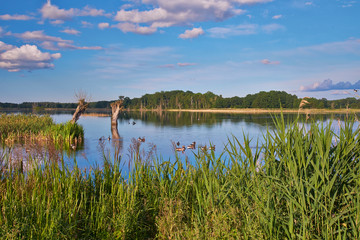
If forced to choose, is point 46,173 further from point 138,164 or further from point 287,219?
point 287,219

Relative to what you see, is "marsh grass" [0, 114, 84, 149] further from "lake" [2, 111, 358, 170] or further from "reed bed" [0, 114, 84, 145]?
"lake" [2, 111, 358, 170]

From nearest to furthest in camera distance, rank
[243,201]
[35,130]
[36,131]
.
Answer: [243,201]
[36,131]
[35,130]

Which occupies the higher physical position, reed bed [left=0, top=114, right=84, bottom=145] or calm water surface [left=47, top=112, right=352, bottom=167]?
reed bed [left=0, top=114, right=84, bottom=145]

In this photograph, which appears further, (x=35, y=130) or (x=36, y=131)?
(x=35, y=130)

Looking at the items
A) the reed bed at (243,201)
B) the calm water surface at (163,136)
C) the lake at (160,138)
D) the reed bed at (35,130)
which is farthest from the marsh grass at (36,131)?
the reed bed at (243,201)

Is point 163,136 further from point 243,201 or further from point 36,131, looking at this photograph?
point 243,201

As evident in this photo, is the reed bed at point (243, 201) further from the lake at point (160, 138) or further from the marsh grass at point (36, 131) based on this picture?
the marsh grass at point (36, 131)

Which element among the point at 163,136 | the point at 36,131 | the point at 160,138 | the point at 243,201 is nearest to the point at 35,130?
the point at 36,131

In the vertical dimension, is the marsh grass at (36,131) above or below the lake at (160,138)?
above

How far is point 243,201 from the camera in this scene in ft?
Result: 12.1

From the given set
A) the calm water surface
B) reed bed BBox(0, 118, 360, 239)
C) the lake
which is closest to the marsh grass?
the lake

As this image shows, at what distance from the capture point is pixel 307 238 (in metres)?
3.14

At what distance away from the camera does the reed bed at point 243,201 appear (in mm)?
3311

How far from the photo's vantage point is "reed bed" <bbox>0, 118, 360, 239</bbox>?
3311 mm
